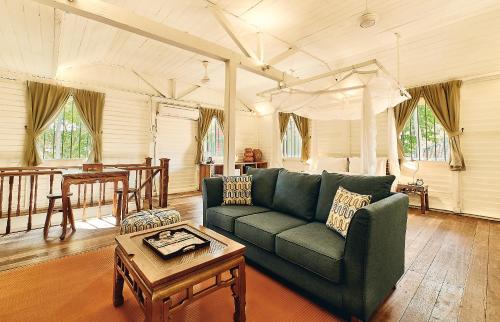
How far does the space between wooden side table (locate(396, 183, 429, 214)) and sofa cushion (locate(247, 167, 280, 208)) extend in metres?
3.29

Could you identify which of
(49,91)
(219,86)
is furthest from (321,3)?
(49,91)

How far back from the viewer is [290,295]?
6.34ft

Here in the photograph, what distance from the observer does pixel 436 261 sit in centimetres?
255

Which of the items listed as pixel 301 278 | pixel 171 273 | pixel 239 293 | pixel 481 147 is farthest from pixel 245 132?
pixel 171 273

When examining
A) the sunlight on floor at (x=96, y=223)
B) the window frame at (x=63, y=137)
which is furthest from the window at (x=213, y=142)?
the sunlight on floor at (x=96, y=223)

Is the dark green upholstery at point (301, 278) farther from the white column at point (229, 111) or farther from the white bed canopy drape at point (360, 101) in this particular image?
the white bed canopy drape at point (360, 101)

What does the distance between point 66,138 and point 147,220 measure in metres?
4.19

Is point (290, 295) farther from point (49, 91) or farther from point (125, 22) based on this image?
point (49, 91)

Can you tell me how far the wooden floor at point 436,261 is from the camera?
1764 mm

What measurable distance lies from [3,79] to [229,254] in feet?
18.9

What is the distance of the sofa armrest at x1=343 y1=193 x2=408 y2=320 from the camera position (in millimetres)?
1496

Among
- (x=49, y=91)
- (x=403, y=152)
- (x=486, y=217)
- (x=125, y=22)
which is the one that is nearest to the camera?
(x=125, y=22)

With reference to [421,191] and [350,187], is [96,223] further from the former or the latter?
[421,191]

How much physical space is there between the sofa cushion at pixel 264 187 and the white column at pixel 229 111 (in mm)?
651
